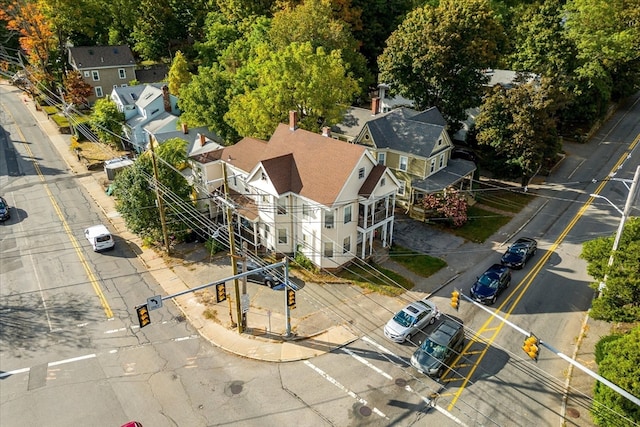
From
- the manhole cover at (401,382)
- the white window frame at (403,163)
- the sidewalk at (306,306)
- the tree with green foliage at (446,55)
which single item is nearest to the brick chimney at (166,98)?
the sidewalk at (306,306)

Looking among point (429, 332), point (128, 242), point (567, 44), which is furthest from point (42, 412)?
point (567, 44)

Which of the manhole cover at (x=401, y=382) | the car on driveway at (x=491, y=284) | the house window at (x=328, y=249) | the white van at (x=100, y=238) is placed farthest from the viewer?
the white van at (x=100, y=238)

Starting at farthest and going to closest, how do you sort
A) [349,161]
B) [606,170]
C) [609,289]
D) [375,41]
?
[375,41], [606,170], [349,161], [609,289]

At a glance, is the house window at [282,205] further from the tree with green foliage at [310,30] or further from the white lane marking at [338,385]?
the tree with green foliage at [310,30]

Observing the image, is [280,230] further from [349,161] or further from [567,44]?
[567,44]

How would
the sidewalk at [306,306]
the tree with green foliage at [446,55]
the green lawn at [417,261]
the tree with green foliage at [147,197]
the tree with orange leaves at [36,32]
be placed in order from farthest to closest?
the tree with orange leaves at [36,32], the tree with green foliage at [446,55], the tree with green foliage at [147,197], the green lawn at [417,261], the sidewalk at [306,306]

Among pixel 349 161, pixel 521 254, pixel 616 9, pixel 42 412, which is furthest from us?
pixel 616 9
